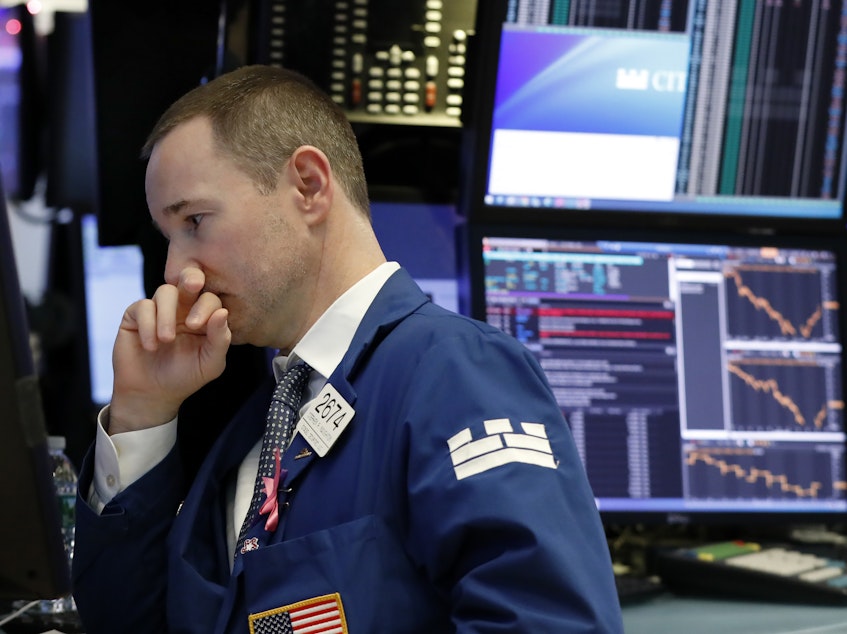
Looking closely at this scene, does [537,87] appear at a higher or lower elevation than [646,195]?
higher

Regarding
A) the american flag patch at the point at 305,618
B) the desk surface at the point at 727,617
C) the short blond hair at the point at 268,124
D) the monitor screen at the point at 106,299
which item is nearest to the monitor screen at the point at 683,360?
the desk surface at the point at 727,617

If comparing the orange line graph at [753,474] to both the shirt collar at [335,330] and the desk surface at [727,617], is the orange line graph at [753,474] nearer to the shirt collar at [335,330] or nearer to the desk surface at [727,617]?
the desk surface at [727,617]

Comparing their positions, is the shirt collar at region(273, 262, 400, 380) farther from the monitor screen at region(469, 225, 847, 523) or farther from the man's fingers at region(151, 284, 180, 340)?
the monitor screen at region(469, 225, 847, 523)

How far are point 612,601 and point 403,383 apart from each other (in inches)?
11.9

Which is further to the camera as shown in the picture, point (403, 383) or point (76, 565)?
point (76, 565)

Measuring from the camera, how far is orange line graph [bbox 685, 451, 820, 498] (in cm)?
199

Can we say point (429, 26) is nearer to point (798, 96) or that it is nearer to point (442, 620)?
point (798, 96)

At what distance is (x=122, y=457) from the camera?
1.40 metres

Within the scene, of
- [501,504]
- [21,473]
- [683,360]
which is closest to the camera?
[501,504]

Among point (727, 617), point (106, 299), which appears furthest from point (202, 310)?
A: point (106, 299)

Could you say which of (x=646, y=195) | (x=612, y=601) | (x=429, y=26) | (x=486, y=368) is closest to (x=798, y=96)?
(x=646, y=195)

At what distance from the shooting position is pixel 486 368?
119 centimetres

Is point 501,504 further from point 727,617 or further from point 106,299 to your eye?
point 106,299

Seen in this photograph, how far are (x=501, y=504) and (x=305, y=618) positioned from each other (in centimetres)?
24
